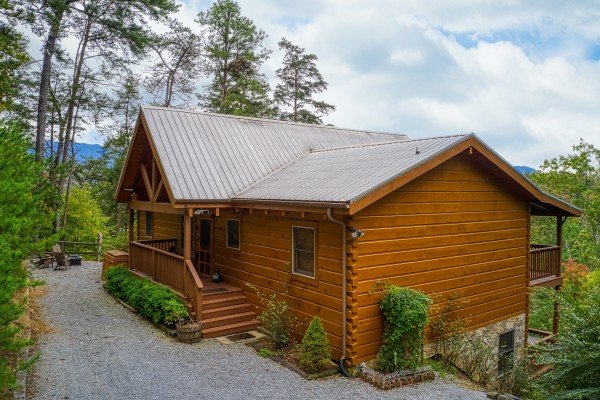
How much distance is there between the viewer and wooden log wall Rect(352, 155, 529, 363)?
8.70m

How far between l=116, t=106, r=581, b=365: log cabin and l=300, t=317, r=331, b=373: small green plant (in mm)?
512

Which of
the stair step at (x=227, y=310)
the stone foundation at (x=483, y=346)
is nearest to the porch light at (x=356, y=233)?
the stone foundation at (x=483, y=346)

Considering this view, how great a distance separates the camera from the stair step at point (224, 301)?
1062 centimetres

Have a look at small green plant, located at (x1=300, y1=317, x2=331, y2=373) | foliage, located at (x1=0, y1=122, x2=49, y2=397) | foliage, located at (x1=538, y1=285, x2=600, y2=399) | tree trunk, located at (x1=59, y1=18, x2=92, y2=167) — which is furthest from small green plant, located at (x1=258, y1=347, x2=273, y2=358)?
tree trunk, located at (x1=59, y1=18, x2=92, y2=167)

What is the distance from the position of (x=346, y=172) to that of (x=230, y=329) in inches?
181

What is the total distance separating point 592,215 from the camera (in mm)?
A: 26703

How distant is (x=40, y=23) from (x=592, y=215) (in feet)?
102

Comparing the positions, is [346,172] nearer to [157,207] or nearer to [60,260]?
[157,207]

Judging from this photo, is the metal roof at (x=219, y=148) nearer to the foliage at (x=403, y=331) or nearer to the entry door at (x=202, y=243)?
the entry door at (x=202, y=243)

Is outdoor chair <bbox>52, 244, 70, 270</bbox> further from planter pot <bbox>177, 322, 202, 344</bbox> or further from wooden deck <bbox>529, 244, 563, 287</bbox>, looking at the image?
wooden deck <bbox>529, 244, 563, 287</bbox>

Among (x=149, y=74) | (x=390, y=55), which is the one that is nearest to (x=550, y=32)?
(x=390, y=55)

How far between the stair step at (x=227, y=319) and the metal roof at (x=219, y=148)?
2.90 meters

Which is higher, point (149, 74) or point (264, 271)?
point (149, 74)

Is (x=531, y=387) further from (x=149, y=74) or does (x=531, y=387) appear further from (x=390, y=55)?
(x=149, y=74)
